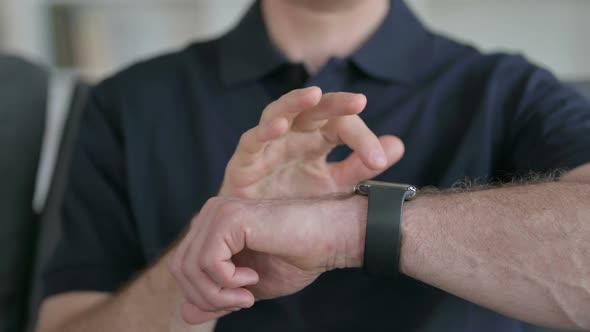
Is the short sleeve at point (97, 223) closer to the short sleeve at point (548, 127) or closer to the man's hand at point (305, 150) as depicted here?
the man's hand at point (305, 150)

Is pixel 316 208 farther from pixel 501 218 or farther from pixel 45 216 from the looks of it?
pixel 45 216

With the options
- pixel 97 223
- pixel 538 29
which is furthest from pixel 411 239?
pixel 538 29

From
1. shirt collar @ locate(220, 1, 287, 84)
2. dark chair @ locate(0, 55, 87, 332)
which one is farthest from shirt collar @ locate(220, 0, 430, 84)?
dark chair @ locate(0, 55, 87, 332)

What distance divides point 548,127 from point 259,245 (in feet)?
1.27

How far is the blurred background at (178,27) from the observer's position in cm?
198

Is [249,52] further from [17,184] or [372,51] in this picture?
[17,184]

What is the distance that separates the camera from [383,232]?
0.51m

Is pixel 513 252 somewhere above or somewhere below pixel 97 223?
above

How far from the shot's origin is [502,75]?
785 millimetres

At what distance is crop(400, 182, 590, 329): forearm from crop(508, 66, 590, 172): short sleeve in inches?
4.7

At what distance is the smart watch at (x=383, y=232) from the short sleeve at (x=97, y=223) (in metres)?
0.44

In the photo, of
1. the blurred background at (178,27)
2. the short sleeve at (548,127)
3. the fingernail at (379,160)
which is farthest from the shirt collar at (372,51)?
the blurred background at (178,27)

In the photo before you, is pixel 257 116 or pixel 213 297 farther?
pixel 257 116

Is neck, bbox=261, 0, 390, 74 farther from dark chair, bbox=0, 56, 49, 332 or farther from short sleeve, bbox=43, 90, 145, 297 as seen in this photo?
dark chair, bbox=0, 56, 49, 332
